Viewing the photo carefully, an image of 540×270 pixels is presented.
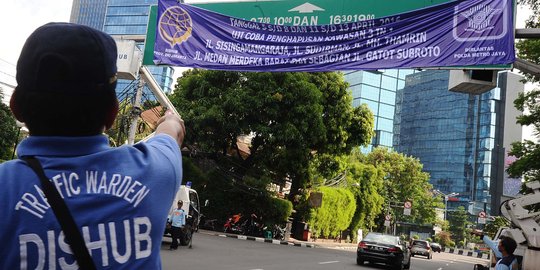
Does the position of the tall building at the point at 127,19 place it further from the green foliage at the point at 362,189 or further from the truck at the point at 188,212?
the truck at the point at 188,212

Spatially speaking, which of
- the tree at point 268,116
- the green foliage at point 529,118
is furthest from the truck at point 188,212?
the green foliage at point 529,118

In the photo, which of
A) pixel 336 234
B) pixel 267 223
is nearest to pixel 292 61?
pixel 267 223

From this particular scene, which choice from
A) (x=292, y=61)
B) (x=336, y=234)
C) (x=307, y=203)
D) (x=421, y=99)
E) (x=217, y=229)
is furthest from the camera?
(x=421, y=99)

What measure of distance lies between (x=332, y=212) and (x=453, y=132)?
90919mm

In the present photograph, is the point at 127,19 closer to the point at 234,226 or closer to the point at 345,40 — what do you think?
the point at 234,226

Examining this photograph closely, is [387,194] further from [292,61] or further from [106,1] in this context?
[106,1]

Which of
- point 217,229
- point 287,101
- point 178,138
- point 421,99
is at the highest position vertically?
point 421,99

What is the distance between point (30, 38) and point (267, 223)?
2618cm

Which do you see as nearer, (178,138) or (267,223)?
(178,138)

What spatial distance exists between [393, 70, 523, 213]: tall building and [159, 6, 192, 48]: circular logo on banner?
103m

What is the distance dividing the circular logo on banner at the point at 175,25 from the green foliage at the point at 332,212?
2282 cm

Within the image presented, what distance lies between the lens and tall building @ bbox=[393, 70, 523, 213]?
110 metres

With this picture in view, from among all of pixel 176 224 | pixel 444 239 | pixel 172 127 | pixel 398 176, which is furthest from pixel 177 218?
pixel 444 239

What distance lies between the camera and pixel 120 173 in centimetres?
121
